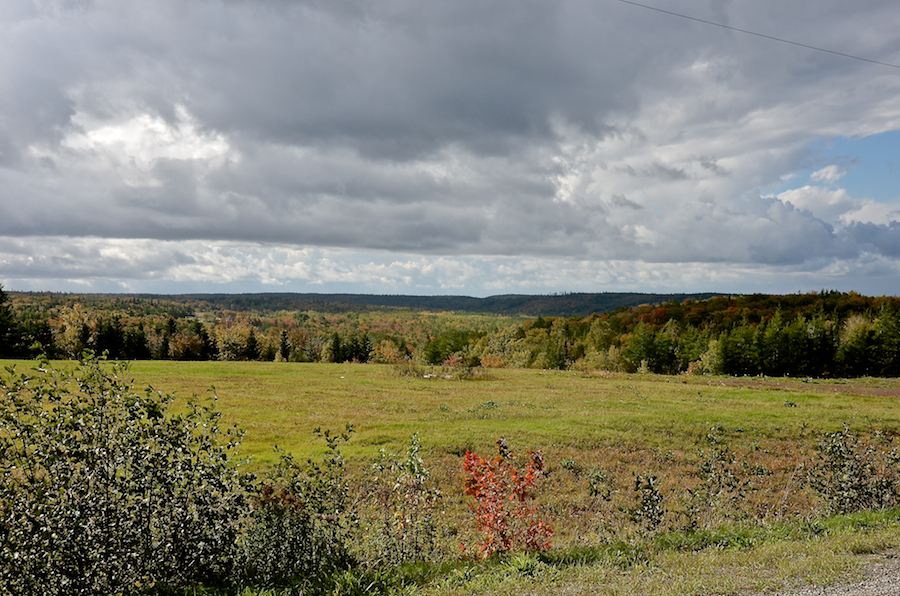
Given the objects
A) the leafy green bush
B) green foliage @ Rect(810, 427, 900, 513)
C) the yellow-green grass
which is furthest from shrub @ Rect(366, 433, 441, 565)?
green foliage @ Rect(810, 427, 900, 513)

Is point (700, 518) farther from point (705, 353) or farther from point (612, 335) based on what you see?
point (612, 335)

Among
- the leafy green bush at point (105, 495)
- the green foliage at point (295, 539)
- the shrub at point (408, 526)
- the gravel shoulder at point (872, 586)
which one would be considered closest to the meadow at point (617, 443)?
the gravel shoulder at point (872, 586)

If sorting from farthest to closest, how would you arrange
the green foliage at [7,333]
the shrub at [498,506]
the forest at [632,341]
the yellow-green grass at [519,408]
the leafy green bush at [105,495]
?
the forest at [632,341] < the green foliage at [7,333] < the yellow-green grass at [519,408] < the shrub at [498,506] < the leafy green bush at [105,495]

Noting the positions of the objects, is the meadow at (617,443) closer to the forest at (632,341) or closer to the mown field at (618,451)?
the mown field at (618,451)

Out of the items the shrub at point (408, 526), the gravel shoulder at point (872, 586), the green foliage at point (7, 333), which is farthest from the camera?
the green foliage at point (7, 333)

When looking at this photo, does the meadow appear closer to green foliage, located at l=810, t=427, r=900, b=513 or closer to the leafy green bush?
green foliage, located at l=810, t=427, r=900, b=513

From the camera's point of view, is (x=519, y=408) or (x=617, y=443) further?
(x=519, y=408)

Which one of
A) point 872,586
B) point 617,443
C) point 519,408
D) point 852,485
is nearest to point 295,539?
point 872,586

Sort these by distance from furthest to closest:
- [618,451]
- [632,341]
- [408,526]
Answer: [632,341], [618,451], [408,526]

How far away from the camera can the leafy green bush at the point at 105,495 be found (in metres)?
5.66

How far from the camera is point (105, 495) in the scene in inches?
238

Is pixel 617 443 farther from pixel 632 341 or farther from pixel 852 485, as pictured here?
pixel 632 341

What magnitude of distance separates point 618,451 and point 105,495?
1791 centimetres

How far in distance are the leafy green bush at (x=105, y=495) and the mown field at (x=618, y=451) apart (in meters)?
1.00
